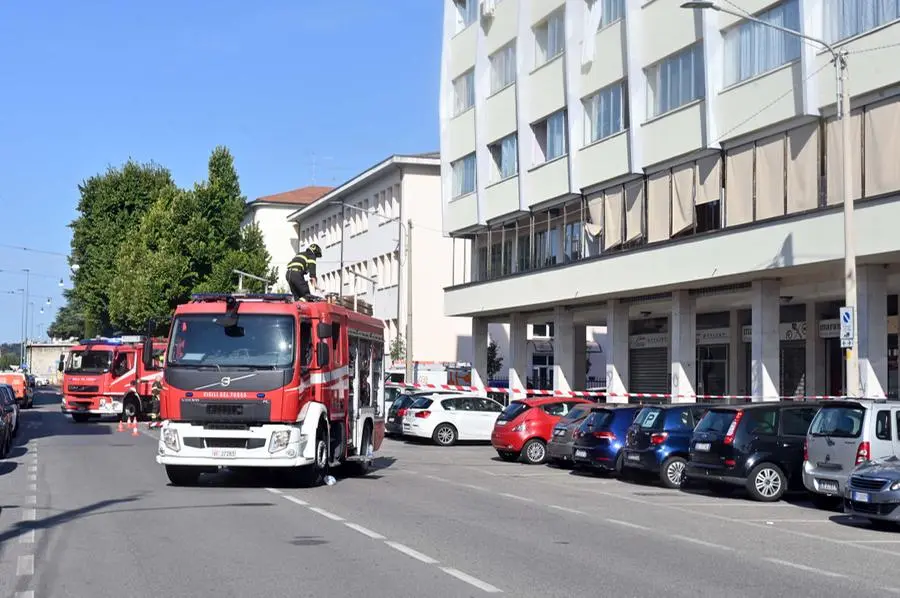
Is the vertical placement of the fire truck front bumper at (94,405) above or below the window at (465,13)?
below

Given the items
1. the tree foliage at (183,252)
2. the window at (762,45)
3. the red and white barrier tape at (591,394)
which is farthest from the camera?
the tree foliage at (183,252)

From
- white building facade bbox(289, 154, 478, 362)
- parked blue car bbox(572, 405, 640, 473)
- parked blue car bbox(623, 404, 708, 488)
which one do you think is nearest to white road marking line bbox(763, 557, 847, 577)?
parked blue car bbox(623, 404, 708, 488)

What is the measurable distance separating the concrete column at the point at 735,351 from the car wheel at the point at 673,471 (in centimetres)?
1930

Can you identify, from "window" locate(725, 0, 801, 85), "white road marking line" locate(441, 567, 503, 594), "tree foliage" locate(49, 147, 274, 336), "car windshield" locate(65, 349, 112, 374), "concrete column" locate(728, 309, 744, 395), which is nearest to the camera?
"white road marking line" locate(441, 567, 503, 594)

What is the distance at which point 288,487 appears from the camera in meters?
20.5

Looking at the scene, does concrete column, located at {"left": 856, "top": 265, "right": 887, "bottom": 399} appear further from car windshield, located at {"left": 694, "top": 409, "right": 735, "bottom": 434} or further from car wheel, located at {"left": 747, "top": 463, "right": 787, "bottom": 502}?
car wheel, located at {"left": 747, "top": 463, "right": 787, "bottom": 502}

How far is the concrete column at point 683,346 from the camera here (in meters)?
35.8

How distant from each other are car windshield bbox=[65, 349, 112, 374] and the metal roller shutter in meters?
19.7

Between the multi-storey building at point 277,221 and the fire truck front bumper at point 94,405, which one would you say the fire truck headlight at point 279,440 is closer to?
the fire truck front bumper at point 94,405

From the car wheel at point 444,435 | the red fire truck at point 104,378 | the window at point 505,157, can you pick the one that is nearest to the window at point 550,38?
the window at point 505,157

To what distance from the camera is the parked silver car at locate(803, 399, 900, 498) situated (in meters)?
18.0

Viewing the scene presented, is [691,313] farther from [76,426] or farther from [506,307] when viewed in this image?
[76,426]

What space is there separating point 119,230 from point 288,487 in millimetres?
56990

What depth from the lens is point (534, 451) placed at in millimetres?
29750
